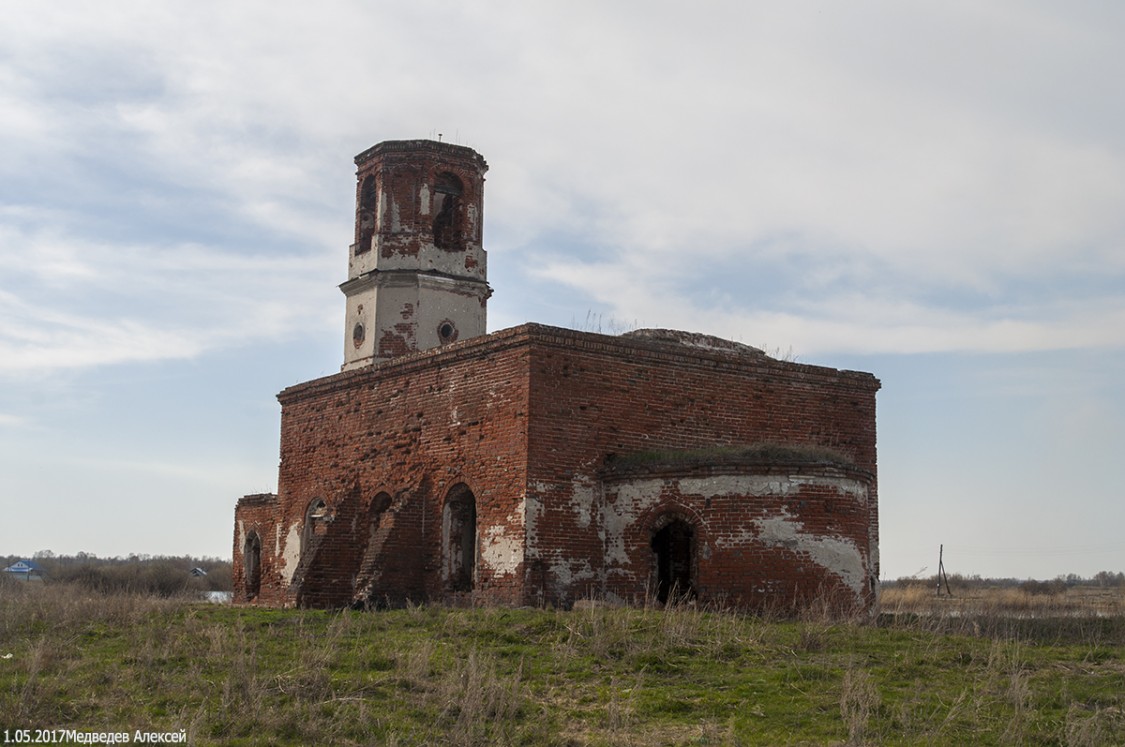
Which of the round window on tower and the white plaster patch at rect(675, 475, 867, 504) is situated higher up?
the round window on tower

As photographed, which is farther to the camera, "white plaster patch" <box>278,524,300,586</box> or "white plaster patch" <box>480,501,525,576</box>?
"white plaster patch" <box>278,524,300,586</box>

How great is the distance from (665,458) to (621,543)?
1.36 m

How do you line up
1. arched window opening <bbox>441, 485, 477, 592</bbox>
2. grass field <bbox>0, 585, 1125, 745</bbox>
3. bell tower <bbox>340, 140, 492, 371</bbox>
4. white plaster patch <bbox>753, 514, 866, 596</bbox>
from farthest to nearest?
bell tower <bbox>340, 140, 492, 371</bbox> < arched window opening <bbox>441, 485, 477, 592</bbox> < white plaster patch <bbox>753, 514, 866, 596</bbox> < grass field <bbox>0, 585, 1125, 745</bbox>

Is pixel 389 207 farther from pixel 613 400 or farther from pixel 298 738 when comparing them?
pixel 298 738

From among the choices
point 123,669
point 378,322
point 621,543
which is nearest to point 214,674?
point 123,669

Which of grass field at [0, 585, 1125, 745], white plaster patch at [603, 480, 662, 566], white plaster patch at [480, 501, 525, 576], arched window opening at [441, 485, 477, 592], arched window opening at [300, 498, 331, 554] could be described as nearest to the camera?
grass field at [0, 585, 1125, 745]

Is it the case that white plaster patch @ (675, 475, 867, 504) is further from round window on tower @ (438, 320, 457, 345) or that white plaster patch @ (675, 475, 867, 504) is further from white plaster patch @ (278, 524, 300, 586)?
white plaster patch @ (278, 524, 300, 586)

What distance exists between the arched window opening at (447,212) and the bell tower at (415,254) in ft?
0.06

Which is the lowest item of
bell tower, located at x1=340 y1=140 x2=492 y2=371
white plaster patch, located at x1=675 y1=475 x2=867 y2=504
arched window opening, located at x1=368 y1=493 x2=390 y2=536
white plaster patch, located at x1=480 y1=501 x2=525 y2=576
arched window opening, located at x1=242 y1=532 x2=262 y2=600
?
arched window opening, located at x1=242 y1=532 x2=262 y2=600

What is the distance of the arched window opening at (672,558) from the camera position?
17156 millimetres

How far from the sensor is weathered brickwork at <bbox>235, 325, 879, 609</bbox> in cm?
1588

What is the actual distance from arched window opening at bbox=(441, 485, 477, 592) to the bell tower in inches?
165

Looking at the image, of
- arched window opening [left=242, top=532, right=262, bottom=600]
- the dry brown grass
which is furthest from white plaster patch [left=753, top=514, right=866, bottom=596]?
arched window opening [left=242, top=532, right=262, bottom=600]

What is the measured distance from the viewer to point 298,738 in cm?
912
